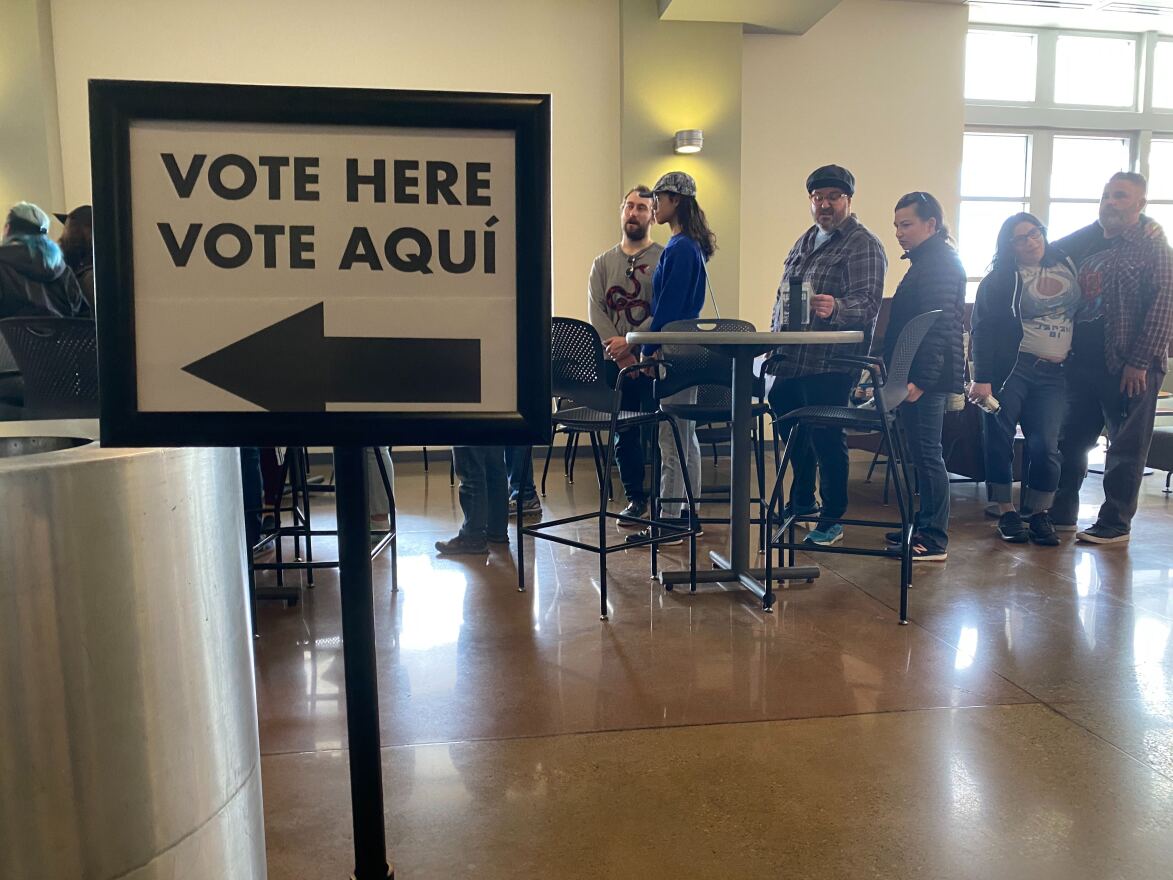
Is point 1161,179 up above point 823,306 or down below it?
above

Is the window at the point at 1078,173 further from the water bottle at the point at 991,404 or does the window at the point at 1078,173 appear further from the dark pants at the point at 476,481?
the dark pants at the point at 476,481

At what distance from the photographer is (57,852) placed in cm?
78

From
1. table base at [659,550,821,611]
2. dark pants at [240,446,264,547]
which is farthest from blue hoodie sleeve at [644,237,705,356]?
dark pants at [240,446,264,547]

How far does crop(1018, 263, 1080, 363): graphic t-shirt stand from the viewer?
3820 millimetres

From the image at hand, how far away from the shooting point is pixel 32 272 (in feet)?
9.87

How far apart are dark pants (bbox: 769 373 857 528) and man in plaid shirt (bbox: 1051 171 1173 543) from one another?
46.1 inches

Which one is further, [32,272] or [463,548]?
[463,548]

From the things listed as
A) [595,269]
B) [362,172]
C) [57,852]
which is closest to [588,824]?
[57,852]

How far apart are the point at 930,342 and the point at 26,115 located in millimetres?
5968

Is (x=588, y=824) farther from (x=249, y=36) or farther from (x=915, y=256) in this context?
(x=249, y=36)

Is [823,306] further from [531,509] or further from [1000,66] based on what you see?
[1000,66]

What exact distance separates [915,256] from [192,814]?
10.6 ft

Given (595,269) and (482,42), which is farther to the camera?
(482,42)

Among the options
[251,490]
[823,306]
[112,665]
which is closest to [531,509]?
[251,490]
